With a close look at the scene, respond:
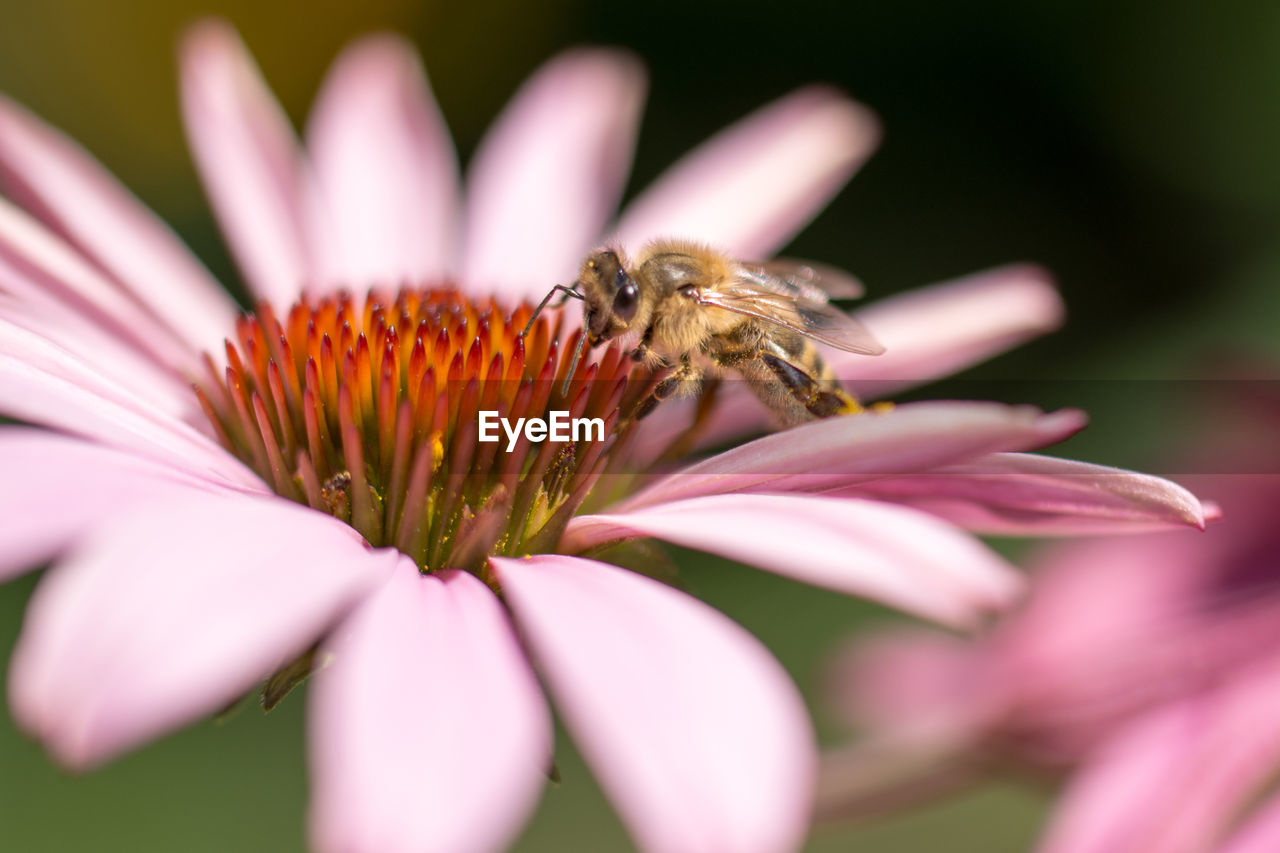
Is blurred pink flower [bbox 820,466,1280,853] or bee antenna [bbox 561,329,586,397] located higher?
bee antenna [bbox 561,329,586,397]

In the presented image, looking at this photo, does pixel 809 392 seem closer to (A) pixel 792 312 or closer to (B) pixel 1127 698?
(A) pixel 792 312

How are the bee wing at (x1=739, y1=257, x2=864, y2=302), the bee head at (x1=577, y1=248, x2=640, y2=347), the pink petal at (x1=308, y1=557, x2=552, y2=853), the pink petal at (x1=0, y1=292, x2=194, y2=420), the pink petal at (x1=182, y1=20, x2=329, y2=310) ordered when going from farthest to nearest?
the pink petal at (x1=182, y1=20, x2=329, y2=310), the bee wing at (x1=739, y1=257, x2=864, y2=302), the bee head at (x1=577, y1=248, x2=640, y2=347), the pink petal at (x1=0, y1=292, x2=194, y2=420), the pink petal at (x1=308, y1=557, x2=552, y2=853)

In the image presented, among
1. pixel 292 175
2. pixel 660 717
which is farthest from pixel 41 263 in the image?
pixel 660 717

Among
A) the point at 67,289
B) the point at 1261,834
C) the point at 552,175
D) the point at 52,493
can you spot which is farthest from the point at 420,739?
the point at 552,175

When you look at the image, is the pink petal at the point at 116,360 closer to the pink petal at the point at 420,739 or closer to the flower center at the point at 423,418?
the flower center at the point at 423,418

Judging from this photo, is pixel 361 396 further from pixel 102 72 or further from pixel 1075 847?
pixel 102 72

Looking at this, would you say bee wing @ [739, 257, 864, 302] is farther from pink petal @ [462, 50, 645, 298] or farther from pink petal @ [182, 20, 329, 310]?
pink petal @ [182, 20, 329, 310]

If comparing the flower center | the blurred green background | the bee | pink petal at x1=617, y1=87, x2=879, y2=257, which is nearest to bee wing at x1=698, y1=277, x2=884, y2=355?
the bee
